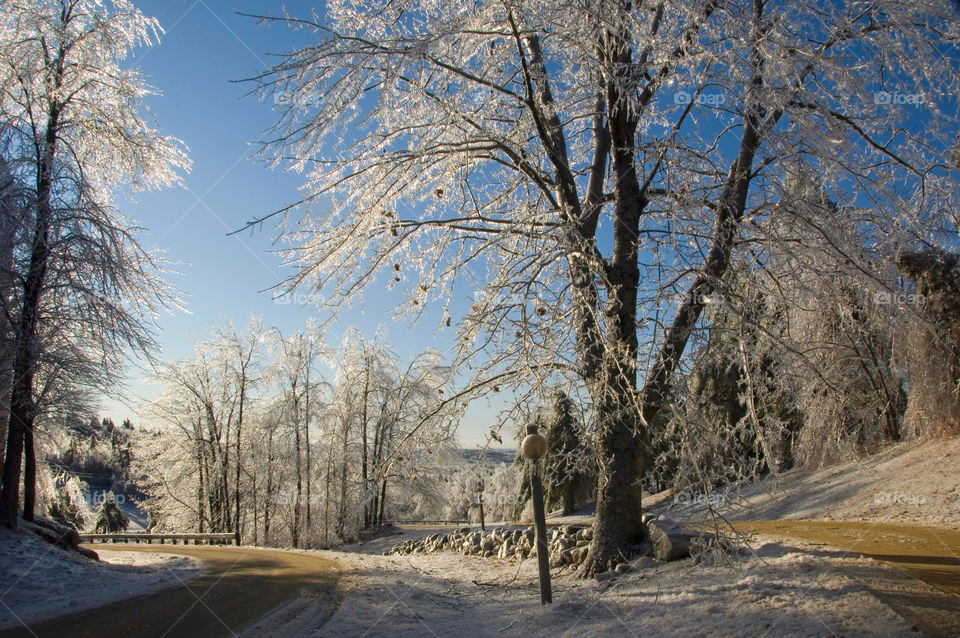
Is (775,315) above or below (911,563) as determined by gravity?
above

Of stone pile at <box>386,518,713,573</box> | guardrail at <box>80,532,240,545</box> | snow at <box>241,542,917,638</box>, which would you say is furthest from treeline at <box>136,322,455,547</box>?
snow at <box>241,542,917,638</box>

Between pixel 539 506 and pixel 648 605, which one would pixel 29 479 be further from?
pixel 648 605

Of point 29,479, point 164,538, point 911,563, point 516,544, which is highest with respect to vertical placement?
point 29,479

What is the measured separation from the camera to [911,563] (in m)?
5.00

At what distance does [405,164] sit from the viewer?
6188 millimetres

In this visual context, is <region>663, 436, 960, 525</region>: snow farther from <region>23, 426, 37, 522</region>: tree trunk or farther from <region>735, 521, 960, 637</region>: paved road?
<region>23, 426, 37, 522</region>: tree trunk

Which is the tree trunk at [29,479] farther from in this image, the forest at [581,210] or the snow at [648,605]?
the snow at [648,605]

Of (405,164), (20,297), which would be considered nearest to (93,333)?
(20,297)

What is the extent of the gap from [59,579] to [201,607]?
10.4 ft

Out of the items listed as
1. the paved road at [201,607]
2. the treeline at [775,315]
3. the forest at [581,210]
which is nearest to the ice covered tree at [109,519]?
the forest at [581,210]

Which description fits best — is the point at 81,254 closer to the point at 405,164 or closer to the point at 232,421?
the point at 405,164

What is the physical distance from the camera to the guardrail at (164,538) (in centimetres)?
1815

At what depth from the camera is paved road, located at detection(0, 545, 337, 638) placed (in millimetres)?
5262

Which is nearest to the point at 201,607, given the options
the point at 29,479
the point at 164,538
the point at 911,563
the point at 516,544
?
the point at 516,544
